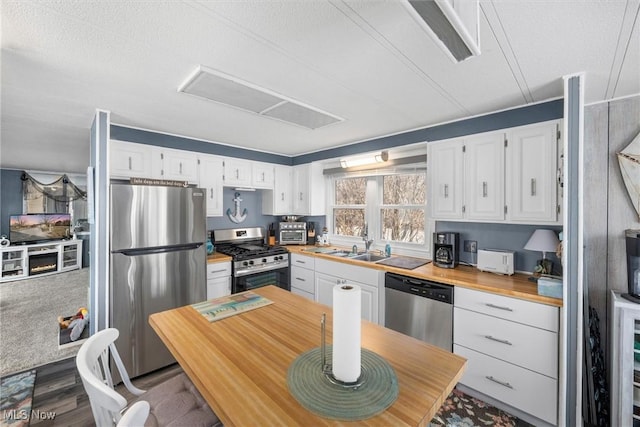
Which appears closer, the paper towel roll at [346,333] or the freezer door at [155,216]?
the paper towel roll at [346,333]

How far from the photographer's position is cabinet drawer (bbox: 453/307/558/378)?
1818 millimetres

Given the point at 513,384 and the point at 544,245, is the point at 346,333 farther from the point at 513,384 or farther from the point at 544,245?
the point at 544,245

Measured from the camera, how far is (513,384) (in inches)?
77.0

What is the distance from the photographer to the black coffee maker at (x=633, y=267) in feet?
5.62

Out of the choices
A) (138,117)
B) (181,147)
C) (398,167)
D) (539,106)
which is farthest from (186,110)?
(539,106)

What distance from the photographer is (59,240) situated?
6496mm

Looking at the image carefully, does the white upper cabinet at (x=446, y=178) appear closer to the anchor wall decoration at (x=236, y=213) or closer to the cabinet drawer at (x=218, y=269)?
the cabinet drawer at (x=218, y=269)

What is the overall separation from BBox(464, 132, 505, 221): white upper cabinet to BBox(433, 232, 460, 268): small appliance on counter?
271 millimetres

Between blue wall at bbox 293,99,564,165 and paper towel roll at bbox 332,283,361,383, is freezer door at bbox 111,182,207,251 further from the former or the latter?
paper towel roll at bbox 332,283,361,383

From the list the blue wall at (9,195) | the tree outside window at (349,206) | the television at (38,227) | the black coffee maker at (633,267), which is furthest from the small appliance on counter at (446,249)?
the blue wall at (9,195)

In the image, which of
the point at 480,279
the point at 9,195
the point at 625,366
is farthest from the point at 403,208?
the point at 9,195

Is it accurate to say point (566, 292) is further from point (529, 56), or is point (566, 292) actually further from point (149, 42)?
point (149, 42)

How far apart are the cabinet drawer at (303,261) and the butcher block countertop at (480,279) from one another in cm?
79

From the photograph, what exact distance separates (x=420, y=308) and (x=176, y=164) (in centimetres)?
302
